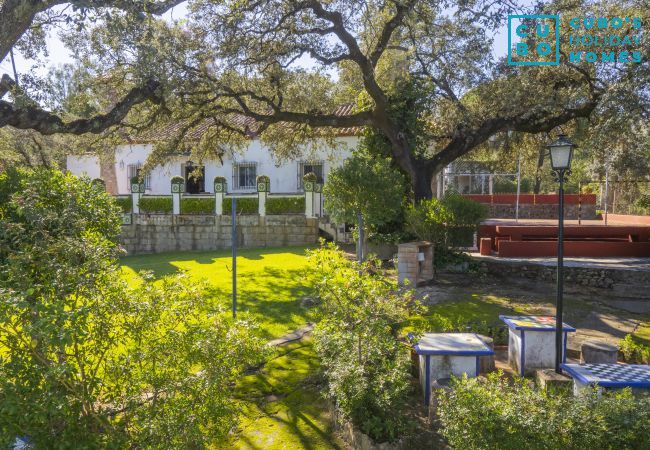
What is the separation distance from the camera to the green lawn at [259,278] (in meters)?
8.52

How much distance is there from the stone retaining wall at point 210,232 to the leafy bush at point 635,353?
12154 millimetres

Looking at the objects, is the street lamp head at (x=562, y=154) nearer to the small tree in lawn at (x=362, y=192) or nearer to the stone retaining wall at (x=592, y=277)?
the small tree in lawn at (x=362, y=192)

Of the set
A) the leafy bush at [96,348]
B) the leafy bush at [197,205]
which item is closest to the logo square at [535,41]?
the leafy bush at [96,348]

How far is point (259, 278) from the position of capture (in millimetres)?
12047

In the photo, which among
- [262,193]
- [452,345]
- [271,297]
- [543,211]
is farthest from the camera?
[543,211]

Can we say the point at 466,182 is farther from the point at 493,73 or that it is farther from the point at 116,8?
the point at 116,8

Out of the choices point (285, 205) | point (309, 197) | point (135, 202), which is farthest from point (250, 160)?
point (309, 197)

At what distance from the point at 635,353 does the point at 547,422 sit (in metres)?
3.80

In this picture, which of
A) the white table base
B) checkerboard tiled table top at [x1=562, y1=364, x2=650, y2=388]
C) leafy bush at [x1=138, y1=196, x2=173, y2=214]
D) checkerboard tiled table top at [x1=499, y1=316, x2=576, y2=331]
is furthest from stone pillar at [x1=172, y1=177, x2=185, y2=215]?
checkerboard tiled table top at [x1=562, y1=364, x2=650, y2=388]

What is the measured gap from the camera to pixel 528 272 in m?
11.8

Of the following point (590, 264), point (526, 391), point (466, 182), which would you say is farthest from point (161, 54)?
point (466, 182)

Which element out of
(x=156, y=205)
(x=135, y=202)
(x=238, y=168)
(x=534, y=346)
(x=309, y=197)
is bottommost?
(x=534, y=346)

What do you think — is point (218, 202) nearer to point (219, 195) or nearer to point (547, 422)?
point (219, 195)

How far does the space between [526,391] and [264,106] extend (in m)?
11.9
